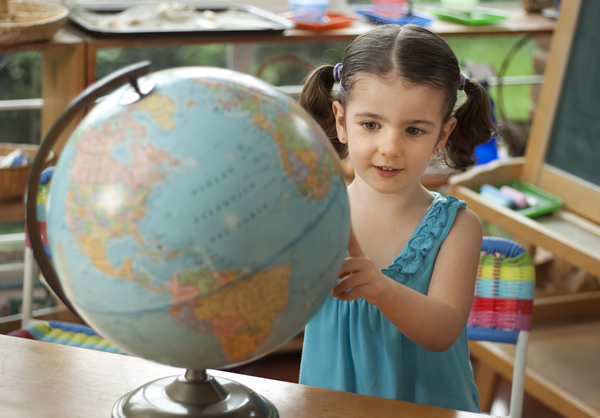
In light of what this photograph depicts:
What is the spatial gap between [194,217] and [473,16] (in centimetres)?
275

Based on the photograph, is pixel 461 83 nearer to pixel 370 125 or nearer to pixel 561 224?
pixel 370 125

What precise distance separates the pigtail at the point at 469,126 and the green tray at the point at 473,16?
1738 mm

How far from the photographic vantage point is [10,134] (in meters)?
3.04

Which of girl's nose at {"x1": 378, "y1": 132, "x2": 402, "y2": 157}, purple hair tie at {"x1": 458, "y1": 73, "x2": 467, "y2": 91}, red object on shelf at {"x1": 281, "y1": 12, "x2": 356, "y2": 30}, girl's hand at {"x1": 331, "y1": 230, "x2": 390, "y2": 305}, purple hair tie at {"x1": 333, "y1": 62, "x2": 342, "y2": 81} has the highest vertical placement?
purple hair tie at {"x1": 458, "y1": 73, "x2": 467, "y2": 91}

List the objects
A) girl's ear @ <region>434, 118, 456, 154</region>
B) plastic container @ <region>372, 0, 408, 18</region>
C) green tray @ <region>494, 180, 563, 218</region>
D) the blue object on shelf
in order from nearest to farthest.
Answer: girl's ear @ <region>434, 118, 456, 154</region>
green tray @ <region>494, 180, 563, 218</region>
the blue object on shelf
plastic container @ <region>372, 0, 408, 18</region>

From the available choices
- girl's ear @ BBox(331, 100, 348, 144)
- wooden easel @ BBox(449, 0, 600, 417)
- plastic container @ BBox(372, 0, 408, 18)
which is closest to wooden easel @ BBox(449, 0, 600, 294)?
wooden easel @ BBox(449, 0, 600, 417)

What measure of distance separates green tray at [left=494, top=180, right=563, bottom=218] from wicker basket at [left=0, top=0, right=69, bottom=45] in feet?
5.52

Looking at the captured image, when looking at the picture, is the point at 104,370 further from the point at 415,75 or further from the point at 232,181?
the point at 415,75

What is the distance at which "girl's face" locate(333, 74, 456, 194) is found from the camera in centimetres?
123

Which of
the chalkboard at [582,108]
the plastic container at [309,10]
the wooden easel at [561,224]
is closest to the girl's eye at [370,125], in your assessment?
the wooden easel at [561,224]

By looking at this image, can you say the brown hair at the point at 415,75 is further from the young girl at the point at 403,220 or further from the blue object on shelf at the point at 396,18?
the blue object on shelf at the point at 396,18

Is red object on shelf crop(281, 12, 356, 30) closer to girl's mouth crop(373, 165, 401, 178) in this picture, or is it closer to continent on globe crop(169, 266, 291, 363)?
girl's mouth crop(373, 165, 401, 178)

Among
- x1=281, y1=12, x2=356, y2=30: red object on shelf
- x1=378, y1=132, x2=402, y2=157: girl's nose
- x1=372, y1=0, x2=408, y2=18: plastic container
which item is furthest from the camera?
x1=372, y1=0, x2=408, y2=18: plastic container

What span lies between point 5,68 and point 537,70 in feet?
8.25
